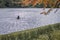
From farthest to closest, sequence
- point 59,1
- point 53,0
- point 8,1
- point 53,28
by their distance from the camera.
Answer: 1. point 8,1
2. point 53,28
3. point 53,0
4. point 59,1

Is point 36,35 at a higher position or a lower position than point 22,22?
higher

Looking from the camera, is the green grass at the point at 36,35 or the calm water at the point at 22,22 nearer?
the green grass at the point at 36,35

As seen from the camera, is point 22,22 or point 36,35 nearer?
point 36,35

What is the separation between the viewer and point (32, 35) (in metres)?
3.78

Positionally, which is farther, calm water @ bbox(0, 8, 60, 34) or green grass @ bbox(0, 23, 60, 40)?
calm water @ bbox(0, 8, 60, 34)

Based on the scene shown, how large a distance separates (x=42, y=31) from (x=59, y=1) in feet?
7.89

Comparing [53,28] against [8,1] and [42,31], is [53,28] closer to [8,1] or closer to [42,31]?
[42,31]

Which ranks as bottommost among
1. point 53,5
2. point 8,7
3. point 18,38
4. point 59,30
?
point 8,7

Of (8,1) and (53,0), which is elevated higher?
(53,0)

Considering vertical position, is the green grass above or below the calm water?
above

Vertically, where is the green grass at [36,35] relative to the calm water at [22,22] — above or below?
above

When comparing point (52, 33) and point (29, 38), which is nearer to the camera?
point (29, 38)

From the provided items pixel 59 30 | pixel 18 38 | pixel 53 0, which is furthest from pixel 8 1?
pixel 53 0

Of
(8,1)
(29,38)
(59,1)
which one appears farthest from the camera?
(8,1)
